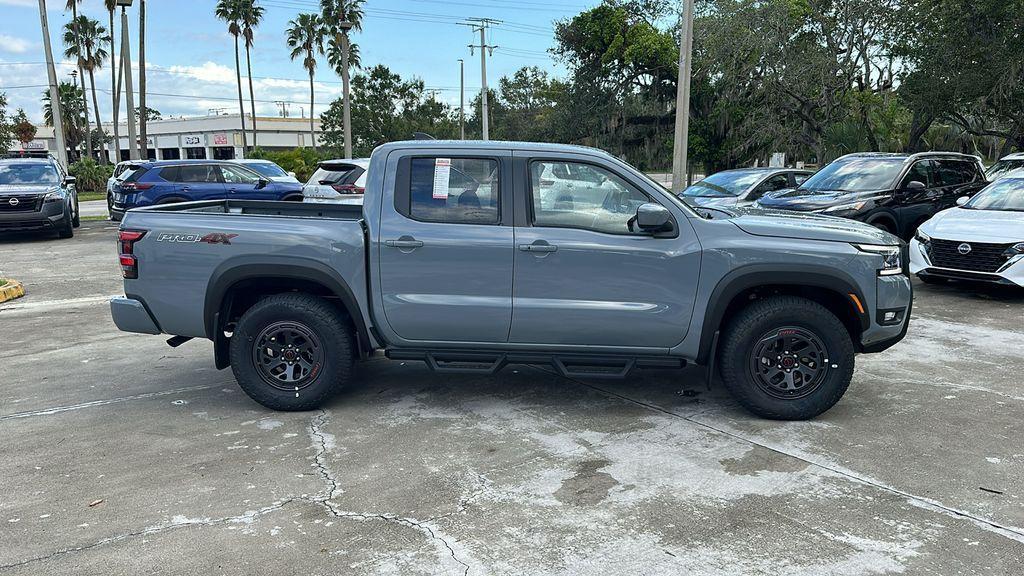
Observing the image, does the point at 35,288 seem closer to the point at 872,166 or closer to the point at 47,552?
the point at 47,552

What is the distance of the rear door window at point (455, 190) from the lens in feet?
16.8

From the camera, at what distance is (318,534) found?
3.66m

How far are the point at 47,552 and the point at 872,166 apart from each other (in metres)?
11.9

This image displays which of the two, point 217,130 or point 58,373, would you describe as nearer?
point 58,373

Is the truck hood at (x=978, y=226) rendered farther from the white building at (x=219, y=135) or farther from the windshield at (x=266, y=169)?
the white building at (x=219, y=135)

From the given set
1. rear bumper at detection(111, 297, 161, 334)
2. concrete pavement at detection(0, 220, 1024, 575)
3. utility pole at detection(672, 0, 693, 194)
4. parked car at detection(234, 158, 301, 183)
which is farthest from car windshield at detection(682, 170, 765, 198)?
rear bumper at detection(111, 297, 161, 334)

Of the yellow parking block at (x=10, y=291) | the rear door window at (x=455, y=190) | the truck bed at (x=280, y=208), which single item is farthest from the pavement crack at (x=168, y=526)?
the yellow parking block at (x=10, y=291)

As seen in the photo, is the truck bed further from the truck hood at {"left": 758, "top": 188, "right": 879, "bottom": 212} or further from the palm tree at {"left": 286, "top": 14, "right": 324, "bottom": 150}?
the palm tree at {"left": 286, "top": 14, "right": 324, "bottom": 150}

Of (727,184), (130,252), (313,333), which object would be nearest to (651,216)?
(313,333)

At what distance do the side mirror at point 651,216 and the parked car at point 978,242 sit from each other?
5.99 meters

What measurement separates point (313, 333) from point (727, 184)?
34.2 feet

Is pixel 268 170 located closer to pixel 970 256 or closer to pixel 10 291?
pixel 10 291

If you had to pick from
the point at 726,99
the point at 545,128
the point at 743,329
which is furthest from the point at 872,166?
the point at 545,128

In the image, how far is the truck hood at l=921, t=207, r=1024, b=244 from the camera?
8.85 meters
